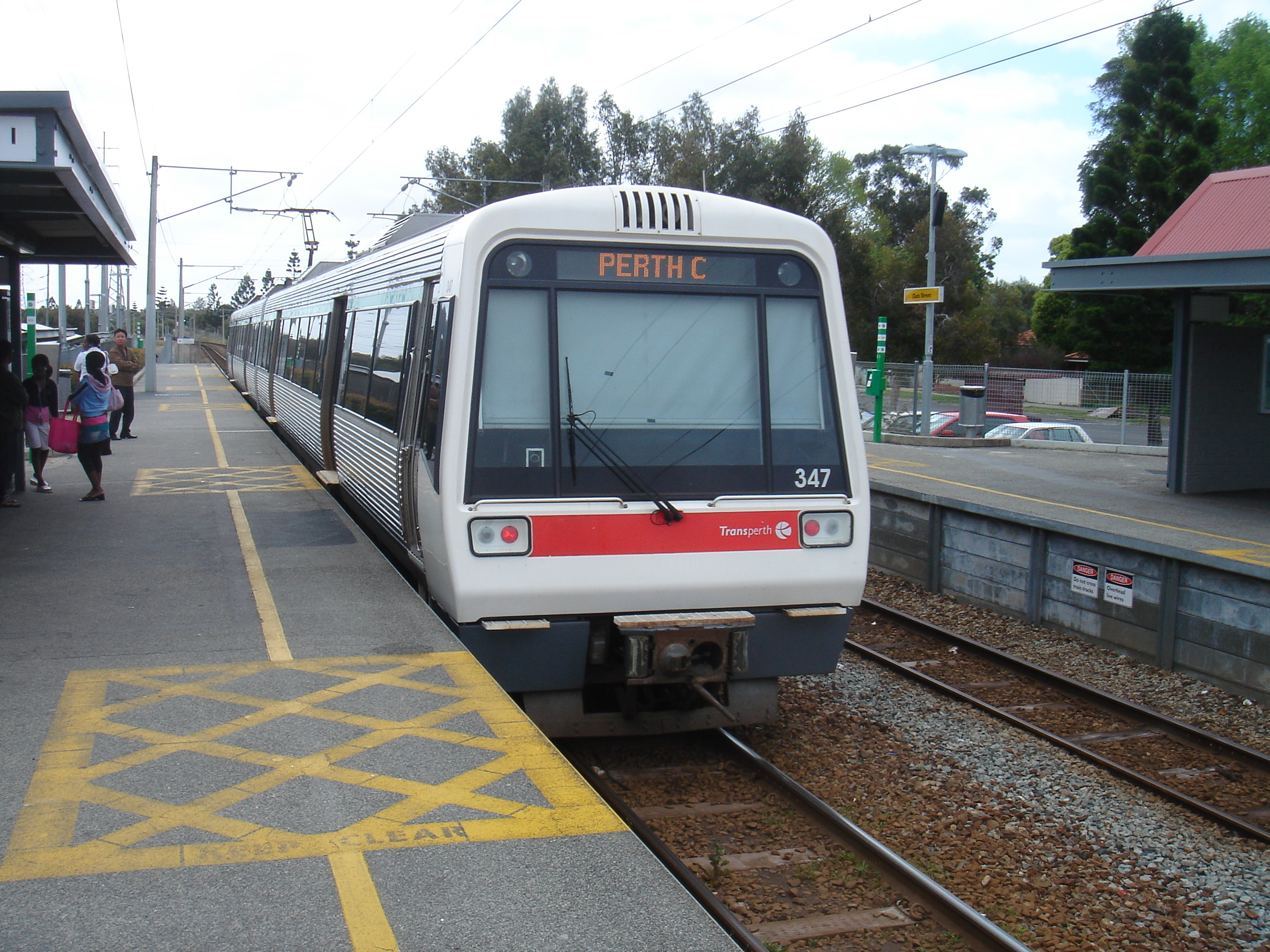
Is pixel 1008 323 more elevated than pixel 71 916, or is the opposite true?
pixel 1008 323

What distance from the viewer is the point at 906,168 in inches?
3482

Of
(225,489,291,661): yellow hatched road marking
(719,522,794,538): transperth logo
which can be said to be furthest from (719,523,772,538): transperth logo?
(225,489,291,661): yellow hatched road marking

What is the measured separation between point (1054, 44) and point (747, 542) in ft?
36.2

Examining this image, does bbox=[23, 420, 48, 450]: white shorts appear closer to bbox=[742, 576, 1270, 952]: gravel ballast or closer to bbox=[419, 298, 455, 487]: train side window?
bbox=[419, 298, 455, 487]: train side window

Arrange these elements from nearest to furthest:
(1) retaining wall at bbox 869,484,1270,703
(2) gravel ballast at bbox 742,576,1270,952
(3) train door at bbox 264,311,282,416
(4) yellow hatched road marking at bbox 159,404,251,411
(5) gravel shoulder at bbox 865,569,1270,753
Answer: (2) gravel ballast at bbox 742,576,1270,952
(5) gravel shoulder at bbox 865,569,1270,753
(1) retaining wall at bbox 869,484,1270,703
(3) train door at bbox 264,311,282,416
(4) yellow hatched road marking at bbox 159,404,251,411

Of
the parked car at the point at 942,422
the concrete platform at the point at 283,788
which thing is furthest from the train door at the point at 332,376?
the parked car at the point at 942,422

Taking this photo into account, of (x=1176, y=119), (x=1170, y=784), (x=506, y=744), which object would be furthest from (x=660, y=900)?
(x=1176, y=119)

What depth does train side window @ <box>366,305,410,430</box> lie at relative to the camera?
292 inches

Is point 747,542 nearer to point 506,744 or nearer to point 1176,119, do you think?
point 506,744

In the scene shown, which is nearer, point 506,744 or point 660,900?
point 660,900

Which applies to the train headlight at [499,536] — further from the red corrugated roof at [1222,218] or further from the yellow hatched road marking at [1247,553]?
the red corrugated roof at [1222,218]

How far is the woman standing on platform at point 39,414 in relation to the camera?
11.1 m

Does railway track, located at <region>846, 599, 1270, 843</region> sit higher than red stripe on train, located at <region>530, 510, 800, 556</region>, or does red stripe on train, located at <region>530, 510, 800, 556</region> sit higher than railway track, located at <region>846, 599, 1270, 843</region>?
red stripe on train, located at <region>530, 510, 800, 556</region>

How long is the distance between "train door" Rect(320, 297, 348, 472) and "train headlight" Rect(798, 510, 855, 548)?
6.20m
